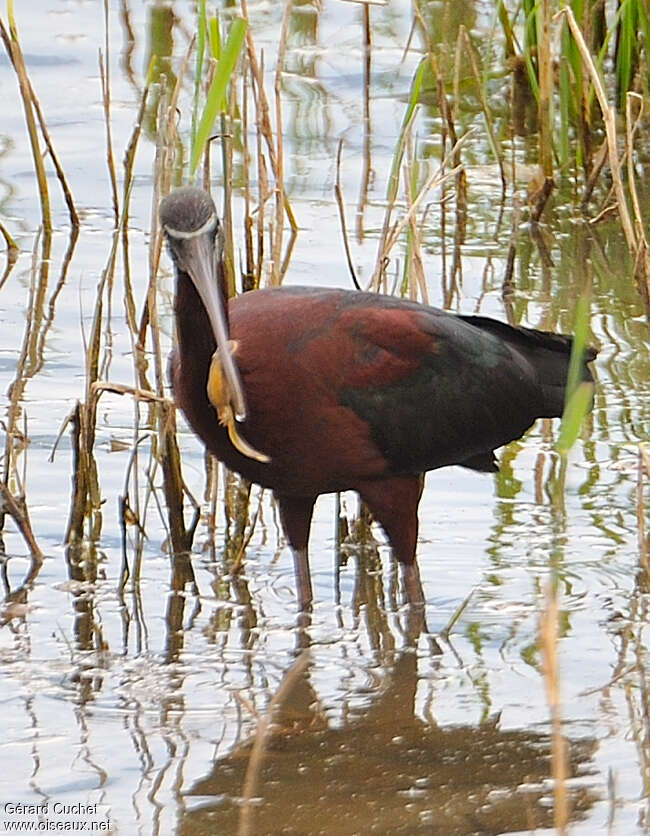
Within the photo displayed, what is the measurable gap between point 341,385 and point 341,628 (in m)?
0.65

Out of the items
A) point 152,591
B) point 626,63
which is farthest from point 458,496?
point 626,63

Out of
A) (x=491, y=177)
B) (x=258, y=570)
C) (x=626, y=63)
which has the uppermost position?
(x=626, y=63)

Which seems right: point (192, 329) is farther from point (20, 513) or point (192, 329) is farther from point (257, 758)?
point (257, 758)

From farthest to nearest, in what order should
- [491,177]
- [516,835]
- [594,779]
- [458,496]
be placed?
[491,177] → [458,496] → [594,779] → [516,835]

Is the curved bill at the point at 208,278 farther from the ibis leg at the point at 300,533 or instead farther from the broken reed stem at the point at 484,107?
the broken reed stem at the point at 484,107

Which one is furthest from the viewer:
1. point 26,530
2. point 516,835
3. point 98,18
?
point 98,18

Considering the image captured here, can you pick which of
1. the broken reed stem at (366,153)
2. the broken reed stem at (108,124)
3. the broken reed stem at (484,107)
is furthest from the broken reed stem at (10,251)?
the broken reed stem at (484,107)

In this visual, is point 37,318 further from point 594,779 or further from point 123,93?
point 594,779

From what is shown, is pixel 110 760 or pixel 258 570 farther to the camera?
pixel 258 570

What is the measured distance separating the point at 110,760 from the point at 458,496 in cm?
179

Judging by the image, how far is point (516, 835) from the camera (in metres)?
3.42

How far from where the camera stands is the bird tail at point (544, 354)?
188 inches

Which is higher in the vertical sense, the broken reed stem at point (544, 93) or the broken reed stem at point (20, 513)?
the broken reed stem at point (544, 93)

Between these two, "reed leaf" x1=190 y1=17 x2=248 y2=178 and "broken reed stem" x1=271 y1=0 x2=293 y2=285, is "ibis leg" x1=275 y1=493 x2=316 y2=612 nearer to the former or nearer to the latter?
"broken reed stem" x1=271 y1=0 x2=293 y2=285
